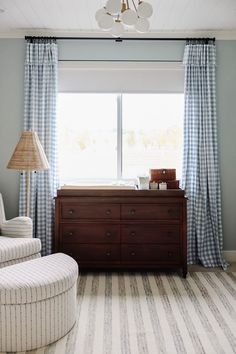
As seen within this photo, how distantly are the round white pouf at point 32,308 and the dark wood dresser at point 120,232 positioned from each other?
115 centimetres

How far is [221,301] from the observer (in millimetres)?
3111

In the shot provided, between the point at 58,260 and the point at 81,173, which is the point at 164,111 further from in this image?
the point at 58,260

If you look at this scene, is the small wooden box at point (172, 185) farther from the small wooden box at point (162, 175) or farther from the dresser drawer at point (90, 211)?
the dresser drawer at point (90, 211)

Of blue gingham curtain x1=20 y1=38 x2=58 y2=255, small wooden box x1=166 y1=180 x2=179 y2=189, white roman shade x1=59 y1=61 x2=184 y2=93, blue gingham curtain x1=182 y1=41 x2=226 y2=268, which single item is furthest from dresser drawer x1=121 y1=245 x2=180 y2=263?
white roman shade x1=59 y1=61 x2=184 y2=93

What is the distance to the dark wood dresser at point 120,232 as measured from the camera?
3.71m

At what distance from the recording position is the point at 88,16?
366 cm

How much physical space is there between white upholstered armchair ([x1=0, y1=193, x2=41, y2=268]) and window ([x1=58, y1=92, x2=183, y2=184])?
0.97 metres

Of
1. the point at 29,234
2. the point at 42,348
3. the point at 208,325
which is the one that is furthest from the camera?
the point at 29,234

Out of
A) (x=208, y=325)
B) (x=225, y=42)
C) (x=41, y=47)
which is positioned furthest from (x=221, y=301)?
(x=41, y=47)

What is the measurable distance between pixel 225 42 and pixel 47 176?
250 centimetres

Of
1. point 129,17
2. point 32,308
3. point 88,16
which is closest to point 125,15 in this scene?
point 129,17

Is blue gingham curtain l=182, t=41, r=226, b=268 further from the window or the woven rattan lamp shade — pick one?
the woven rattan lamp shade

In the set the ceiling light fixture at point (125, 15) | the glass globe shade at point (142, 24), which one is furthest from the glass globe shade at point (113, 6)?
the glass globe shade at point (142, 24)

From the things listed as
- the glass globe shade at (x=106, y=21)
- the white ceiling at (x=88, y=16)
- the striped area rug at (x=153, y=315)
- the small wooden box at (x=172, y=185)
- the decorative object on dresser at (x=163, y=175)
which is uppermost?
the white ceiling at (x=88, y=16)
